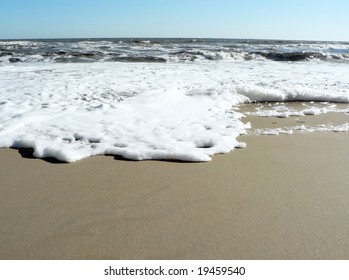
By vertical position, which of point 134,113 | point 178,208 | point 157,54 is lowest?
point 178,208

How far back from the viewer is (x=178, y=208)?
89.6 inches

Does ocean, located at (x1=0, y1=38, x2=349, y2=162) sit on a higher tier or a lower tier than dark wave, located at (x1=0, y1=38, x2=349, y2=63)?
lower

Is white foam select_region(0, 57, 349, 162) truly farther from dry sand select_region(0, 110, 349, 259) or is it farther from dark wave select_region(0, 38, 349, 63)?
dark wave select_region(0, 38, 349, 63)

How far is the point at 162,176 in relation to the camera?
2.77 metres

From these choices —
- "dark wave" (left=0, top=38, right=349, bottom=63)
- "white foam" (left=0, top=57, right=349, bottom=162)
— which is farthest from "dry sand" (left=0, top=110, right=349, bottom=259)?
"dark wave" (left=0, top=38, right=349, bottom=63)

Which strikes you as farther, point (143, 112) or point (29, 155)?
point (143, 112)

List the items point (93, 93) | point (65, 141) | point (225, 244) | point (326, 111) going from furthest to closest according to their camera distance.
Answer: point (93, 93) < point (326, 111) < point (65, 141) < point (225, 244)

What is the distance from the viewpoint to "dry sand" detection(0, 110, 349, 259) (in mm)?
1867

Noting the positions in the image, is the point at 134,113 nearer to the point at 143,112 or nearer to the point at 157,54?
the point at 143,112

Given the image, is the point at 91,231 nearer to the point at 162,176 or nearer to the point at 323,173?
the point at 162,176

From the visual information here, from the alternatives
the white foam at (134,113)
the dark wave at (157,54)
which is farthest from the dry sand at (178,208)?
the dark wave at (157,54)

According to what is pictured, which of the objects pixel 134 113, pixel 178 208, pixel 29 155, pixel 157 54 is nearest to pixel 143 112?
pixel 134 113

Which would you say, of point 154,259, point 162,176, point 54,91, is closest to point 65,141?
point 162,176
